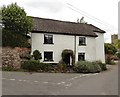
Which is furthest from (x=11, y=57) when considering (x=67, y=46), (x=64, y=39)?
(x=67, y=46)

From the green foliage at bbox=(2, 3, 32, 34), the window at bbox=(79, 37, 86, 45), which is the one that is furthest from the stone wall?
the window at bbox=(79, 37, 86, 45)

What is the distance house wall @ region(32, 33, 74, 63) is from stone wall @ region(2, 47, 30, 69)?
4.06 meters

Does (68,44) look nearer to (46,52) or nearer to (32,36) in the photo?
(46,52)

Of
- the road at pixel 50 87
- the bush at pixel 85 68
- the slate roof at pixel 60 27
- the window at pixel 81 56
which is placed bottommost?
the road at pixel 50 87

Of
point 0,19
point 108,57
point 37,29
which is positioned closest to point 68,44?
point 37,29

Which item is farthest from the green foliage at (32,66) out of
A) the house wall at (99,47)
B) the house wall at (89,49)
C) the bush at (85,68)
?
the house wall at (99,47)

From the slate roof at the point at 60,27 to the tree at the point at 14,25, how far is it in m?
2.96

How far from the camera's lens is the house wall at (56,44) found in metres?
28.9

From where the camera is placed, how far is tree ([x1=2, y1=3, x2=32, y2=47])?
2489 centimetres

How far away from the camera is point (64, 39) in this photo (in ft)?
104

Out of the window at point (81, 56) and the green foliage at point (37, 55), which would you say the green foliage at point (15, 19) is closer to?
the green foliage at point (37, 55)

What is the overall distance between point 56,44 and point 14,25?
299 inches

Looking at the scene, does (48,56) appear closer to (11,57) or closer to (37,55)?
(37,55)

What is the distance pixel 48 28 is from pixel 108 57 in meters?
17.5
